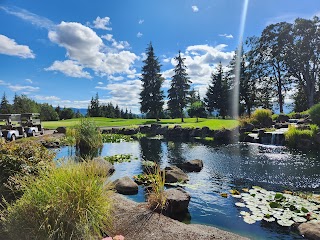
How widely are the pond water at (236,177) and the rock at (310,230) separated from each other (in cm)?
13

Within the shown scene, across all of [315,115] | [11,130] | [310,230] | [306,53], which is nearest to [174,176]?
[310,230]

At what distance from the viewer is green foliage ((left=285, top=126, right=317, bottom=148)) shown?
15.7 meters

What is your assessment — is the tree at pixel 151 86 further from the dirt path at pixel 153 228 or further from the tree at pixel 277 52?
the dirt path at pixel 153 228

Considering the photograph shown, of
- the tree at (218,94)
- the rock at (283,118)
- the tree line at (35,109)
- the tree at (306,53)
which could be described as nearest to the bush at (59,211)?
the rock at (283,118)

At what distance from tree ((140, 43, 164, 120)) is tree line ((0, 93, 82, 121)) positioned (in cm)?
1432

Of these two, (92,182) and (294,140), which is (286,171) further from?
(92,182)

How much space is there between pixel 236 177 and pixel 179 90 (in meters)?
33.5

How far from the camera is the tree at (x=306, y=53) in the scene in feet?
98.2

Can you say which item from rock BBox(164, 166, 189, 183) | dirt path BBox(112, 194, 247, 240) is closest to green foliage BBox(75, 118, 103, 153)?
rock BBox(164, 166, 189, 183)

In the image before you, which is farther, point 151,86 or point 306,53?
point 151,86

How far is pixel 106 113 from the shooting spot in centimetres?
5606

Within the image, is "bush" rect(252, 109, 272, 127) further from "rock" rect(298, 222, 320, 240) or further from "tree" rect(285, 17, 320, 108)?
"rock" rect(298, 222, 320, 240)

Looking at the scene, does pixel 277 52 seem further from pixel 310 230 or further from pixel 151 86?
pixel 310 230

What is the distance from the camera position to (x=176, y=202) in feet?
18.6
